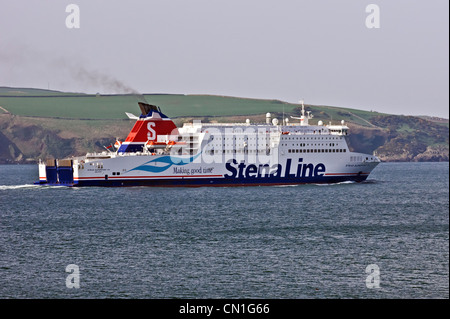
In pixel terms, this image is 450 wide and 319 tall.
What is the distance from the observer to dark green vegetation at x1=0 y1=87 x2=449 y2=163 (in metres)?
121

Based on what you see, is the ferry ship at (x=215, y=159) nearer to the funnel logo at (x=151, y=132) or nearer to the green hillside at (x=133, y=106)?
the funnel logo at (x=151, y=132)

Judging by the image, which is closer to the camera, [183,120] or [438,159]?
[183,120]

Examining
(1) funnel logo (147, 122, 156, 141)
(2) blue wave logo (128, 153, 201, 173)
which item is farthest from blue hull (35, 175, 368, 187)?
(1) funnel logo (147, 122, 156, 141)

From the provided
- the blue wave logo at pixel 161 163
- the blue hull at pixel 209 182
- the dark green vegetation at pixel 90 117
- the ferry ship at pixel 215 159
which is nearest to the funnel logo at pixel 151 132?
the ferry ship at pixel 215 159

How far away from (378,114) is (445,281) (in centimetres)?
13062

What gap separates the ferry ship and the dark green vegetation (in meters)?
62.5

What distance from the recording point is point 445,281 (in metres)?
20.7

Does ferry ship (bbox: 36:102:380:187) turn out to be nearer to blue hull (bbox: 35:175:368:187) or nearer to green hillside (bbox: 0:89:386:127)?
blue hull (bbox: 35:175:368:187)

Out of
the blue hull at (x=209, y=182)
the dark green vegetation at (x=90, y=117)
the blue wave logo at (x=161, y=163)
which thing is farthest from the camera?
the dark green vegetation at (x=90, y=117)

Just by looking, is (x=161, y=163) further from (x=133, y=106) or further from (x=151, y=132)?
(x=133, y=106)

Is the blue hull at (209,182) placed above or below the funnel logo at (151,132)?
below

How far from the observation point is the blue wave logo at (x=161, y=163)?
49.0 metres
